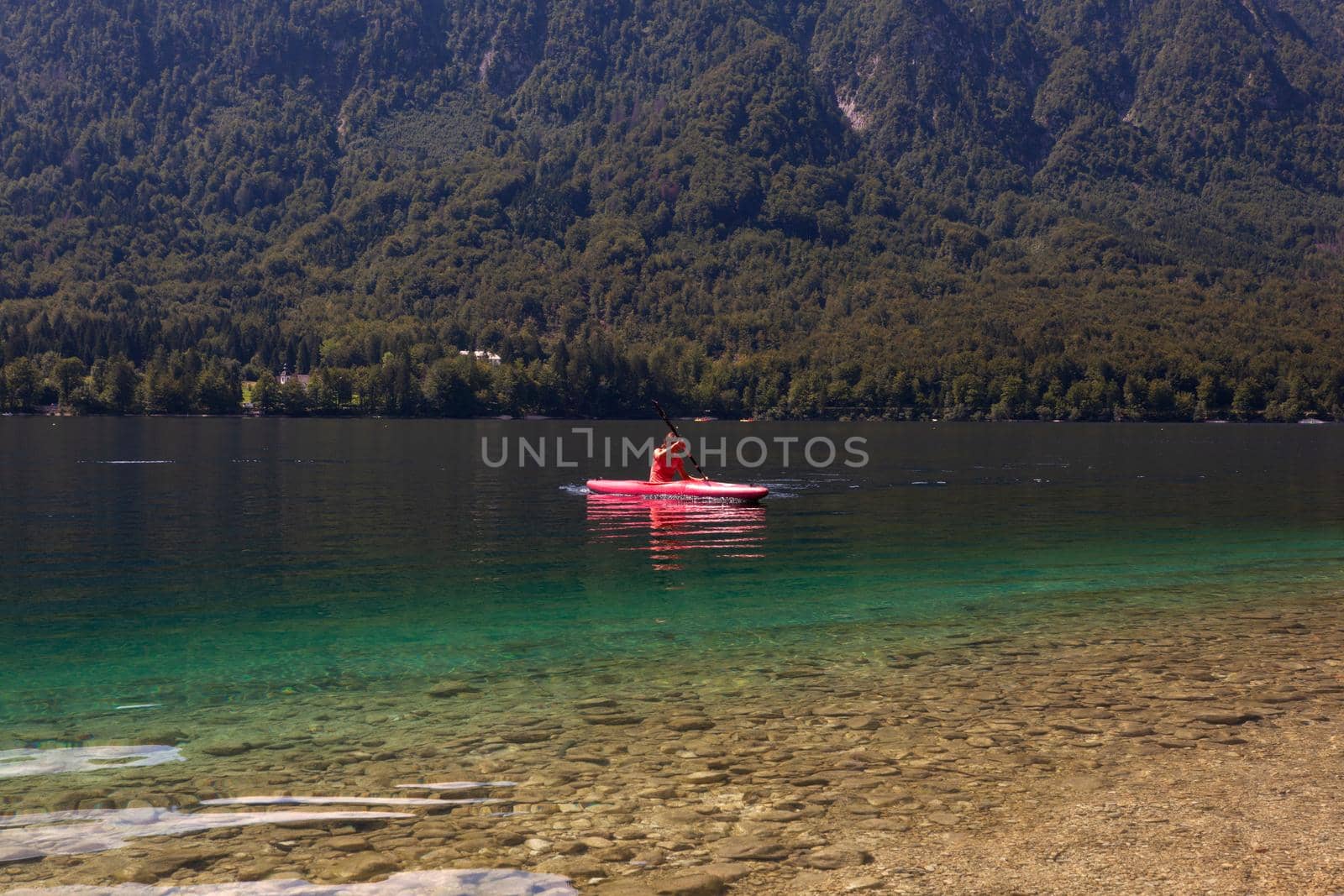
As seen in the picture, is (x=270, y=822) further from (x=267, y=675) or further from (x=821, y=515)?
(x=821, y=515)

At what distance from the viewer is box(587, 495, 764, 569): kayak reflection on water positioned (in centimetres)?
4834

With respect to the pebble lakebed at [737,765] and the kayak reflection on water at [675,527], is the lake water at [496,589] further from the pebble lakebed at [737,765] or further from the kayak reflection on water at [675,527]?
the kayak reflection on water at [675,527]

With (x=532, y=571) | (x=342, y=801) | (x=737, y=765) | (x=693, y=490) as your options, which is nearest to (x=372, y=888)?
(x=342, y=801)

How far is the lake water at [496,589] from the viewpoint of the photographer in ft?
72.0

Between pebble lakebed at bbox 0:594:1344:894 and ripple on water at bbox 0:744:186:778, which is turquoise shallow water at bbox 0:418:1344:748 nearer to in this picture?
ripple on water at bbox 0:744:186:778

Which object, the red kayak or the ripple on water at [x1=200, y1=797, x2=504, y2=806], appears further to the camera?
the red kayak

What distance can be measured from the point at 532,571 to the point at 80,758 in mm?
23518

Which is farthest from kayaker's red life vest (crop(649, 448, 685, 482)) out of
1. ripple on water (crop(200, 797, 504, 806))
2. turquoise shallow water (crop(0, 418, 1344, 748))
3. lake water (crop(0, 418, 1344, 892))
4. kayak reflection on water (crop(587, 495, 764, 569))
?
ripple on water (crop(200, 797, 504, 806))

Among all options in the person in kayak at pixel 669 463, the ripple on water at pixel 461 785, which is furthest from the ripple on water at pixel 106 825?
the person in kayak at pixel 669 463

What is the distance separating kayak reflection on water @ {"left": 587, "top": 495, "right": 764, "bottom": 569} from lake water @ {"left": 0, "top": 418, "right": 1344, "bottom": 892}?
346 mm

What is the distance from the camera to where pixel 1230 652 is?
1037 inches

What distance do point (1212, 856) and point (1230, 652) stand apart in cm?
1332

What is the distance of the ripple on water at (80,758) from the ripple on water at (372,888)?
4.72 meters

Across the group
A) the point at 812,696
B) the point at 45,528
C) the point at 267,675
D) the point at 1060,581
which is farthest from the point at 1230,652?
the point at 45,528
